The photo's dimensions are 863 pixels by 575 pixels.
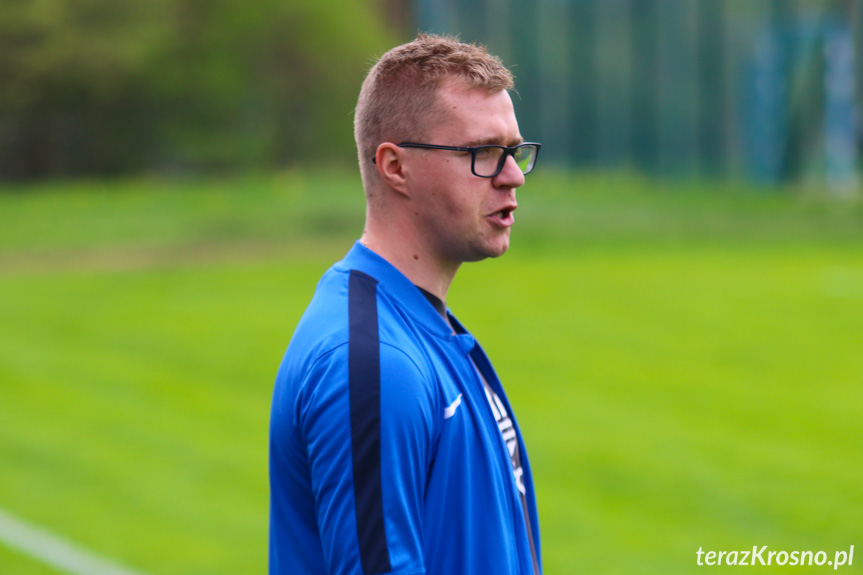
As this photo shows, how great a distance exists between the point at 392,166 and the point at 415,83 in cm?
21

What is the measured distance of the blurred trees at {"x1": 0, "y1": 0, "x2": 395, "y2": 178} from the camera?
128ft

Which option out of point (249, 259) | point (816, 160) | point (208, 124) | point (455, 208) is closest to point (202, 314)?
point (249, 259)

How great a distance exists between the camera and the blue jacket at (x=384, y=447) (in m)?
2.29

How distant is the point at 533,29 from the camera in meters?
35.9

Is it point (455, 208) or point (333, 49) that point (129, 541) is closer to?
point (455, 208)

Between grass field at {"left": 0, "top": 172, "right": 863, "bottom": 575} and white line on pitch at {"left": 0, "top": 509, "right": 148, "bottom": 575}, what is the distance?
0.13 metres

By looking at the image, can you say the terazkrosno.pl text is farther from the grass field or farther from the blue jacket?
the blue jacket

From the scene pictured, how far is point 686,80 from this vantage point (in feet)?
112

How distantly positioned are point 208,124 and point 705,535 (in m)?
44.9

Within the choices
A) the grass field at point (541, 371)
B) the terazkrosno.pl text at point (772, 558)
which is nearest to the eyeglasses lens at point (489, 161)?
the grass field at point (541, 371)

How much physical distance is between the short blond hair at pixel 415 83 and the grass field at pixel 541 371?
5362mm

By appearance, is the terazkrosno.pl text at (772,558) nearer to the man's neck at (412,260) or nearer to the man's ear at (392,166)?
the man's neck at (412,260)

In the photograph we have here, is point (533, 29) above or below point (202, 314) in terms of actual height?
above

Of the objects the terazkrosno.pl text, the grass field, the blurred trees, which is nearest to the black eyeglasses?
the grass field
